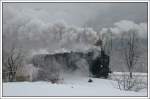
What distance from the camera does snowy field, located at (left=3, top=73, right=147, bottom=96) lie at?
339 inches

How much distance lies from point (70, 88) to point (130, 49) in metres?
0.77

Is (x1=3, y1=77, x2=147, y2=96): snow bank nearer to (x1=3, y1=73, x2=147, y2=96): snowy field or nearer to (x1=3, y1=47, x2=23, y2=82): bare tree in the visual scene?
(x1=3, y1=73, x2=147, y2=96): snowy field

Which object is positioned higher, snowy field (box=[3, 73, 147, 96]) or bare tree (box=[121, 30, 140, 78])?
bare tree (box=[121, 30, 140, 78])

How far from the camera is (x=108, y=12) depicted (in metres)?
8.66

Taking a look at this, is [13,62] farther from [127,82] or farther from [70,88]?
[127,82]

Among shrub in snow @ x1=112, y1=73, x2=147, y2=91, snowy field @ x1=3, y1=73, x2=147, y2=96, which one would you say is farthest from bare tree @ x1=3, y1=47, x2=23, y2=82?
shrub in snow @ x1=112, y1=73, x2=147, y2=91

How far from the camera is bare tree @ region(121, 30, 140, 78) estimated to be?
8672 millimetres

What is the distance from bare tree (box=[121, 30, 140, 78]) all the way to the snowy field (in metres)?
0.26

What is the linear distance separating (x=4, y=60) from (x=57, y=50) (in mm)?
581

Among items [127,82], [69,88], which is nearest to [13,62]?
[69,88]

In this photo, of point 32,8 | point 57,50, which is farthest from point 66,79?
point 32,8

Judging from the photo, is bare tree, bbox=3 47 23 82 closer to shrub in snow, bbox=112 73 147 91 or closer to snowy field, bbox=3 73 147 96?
snowy field, bbox=3 73 147 96

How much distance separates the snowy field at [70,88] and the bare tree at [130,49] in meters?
0.26

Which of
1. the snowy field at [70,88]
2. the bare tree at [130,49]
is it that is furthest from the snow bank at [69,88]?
the bare tree at [130,49]
